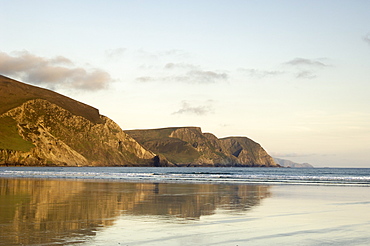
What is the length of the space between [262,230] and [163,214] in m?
5.39

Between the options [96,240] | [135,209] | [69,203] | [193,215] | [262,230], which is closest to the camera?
[96,240]

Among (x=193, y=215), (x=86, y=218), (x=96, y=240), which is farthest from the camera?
(x=193, y=215)

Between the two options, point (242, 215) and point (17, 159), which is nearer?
point (242, 215)

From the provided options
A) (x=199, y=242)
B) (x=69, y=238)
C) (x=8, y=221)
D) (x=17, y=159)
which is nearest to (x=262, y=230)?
(x=199, y=242)

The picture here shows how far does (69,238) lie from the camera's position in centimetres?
1252

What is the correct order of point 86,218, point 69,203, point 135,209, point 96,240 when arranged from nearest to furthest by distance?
point 96,240
point 86,218
point 135,209
point 69,203

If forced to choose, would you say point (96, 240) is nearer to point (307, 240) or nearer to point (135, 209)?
point (307, 240)

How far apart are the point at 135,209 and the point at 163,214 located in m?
2.35

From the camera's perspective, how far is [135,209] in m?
20.8

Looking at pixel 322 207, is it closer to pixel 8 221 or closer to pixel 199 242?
pixel 199 242

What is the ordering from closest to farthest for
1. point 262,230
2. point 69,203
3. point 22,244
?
point 22,244 < point 262,230 < point 69,203

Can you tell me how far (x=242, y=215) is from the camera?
753 inches

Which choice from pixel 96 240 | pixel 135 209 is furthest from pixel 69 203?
pixel 96 240

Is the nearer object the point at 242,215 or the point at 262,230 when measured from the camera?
the point at 262,230
